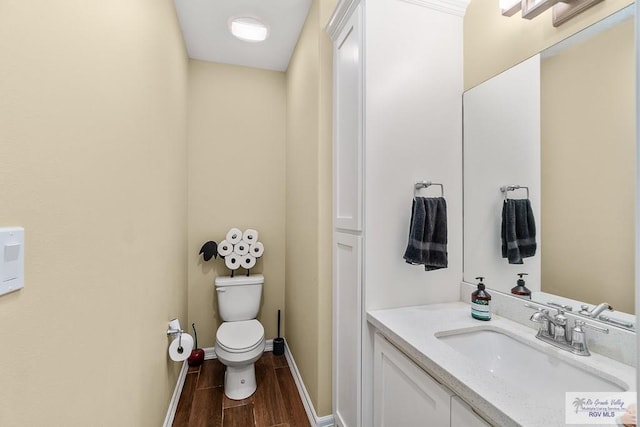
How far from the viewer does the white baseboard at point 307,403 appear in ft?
5.69

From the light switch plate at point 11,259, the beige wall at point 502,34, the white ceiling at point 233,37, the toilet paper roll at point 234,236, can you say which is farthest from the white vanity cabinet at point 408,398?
the white ceiling at point 233,37

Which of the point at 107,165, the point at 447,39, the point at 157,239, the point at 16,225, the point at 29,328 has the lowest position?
the point at 29,328

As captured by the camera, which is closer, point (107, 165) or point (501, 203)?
point (107, 165)

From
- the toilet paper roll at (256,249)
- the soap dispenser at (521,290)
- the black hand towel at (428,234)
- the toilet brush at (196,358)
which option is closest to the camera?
the soap dispenser at (521,290)

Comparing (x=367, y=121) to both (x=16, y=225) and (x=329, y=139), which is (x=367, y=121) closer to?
(x=329, y=139)

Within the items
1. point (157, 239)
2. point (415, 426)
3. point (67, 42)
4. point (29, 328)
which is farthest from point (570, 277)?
point (157, 239)

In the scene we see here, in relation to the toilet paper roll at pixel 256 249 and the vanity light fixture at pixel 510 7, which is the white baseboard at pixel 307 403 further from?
the vanity light fixture at pixel 510 7

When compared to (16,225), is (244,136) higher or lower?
higher

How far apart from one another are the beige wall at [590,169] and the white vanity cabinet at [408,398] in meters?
0.60

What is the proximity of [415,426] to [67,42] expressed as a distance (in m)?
1.56

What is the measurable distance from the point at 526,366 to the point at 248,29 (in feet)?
8.27

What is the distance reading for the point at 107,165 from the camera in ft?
3.15

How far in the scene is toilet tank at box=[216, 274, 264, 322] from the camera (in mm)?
2473

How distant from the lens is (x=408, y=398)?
111cm
